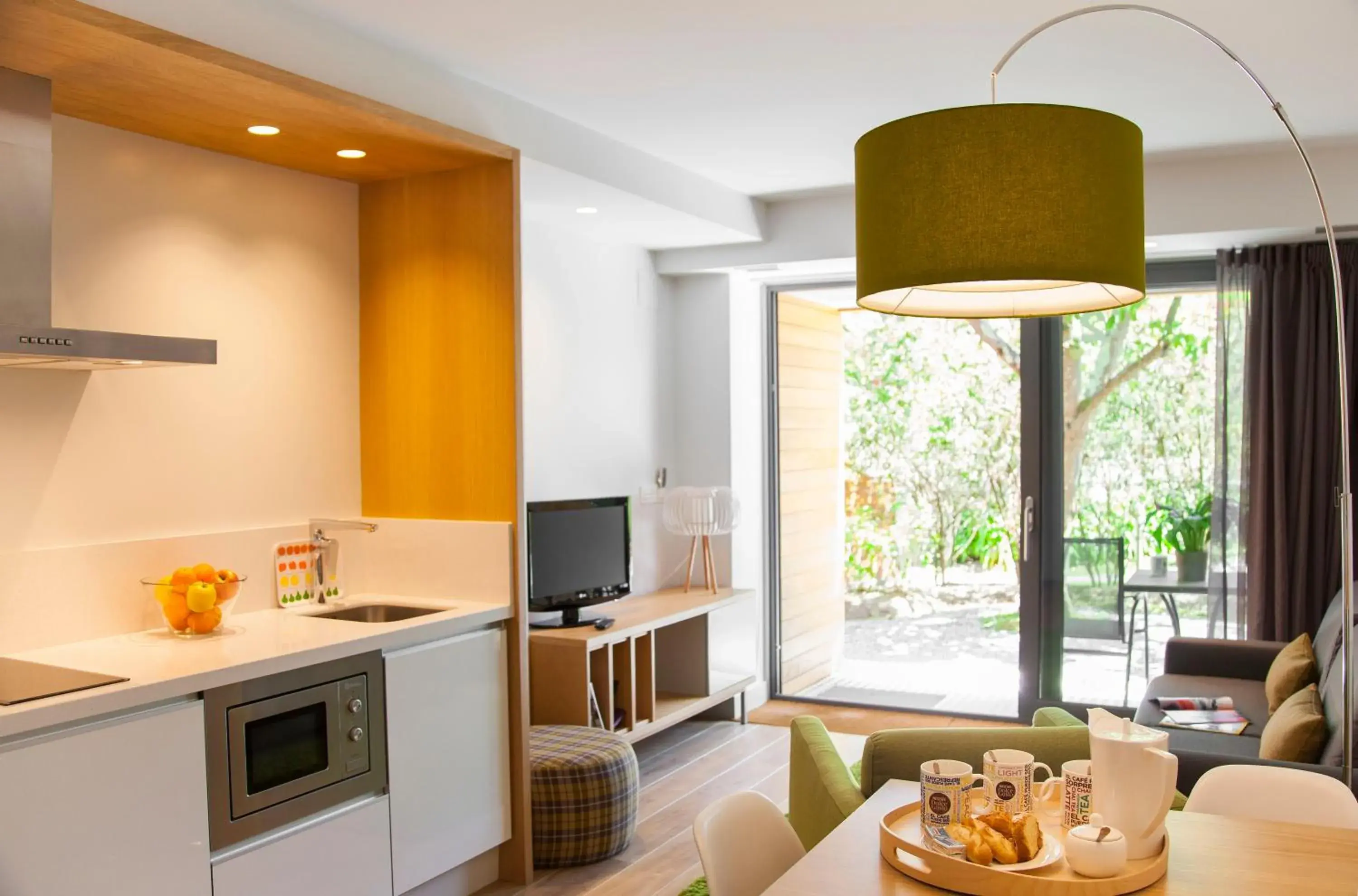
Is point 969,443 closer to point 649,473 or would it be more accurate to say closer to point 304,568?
point 649,473

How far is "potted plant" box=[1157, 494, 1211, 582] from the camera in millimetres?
5492

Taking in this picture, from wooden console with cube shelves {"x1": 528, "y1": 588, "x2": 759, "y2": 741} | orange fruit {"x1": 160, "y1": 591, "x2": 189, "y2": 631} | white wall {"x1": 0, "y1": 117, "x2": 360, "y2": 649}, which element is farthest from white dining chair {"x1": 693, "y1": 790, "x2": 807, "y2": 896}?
wooden console with cube shelves {"x1": 528, "y1": 588, "x2": 759, "y2": 741}

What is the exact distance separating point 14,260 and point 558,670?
248 cm

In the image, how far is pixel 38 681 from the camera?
104 inches

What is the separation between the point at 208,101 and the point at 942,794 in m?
2.45

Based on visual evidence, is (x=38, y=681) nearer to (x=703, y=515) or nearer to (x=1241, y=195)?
(x=703, y=515)

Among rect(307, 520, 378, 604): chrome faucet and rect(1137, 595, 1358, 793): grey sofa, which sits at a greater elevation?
rect(307, 520, 378, 604): chrome faucet

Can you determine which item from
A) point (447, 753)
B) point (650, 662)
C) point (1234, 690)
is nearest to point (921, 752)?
point (447, 753)

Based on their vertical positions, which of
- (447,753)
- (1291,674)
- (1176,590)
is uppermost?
(1176,590)

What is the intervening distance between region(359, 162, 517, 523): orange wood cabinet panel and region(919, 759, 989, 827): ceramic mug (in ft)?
6.57

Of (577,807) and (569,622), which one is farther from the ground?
(569,622)

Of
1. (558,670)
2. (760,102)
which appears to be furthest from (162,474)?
(760,102)

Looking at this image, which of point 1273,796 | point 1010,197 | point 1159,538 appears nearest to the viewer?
point 1010,197

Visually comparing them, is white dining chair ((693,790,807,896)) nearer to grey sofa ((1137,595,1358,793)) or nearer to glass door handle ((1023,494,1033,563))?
grey sofa ((1137,595,1358,793))
